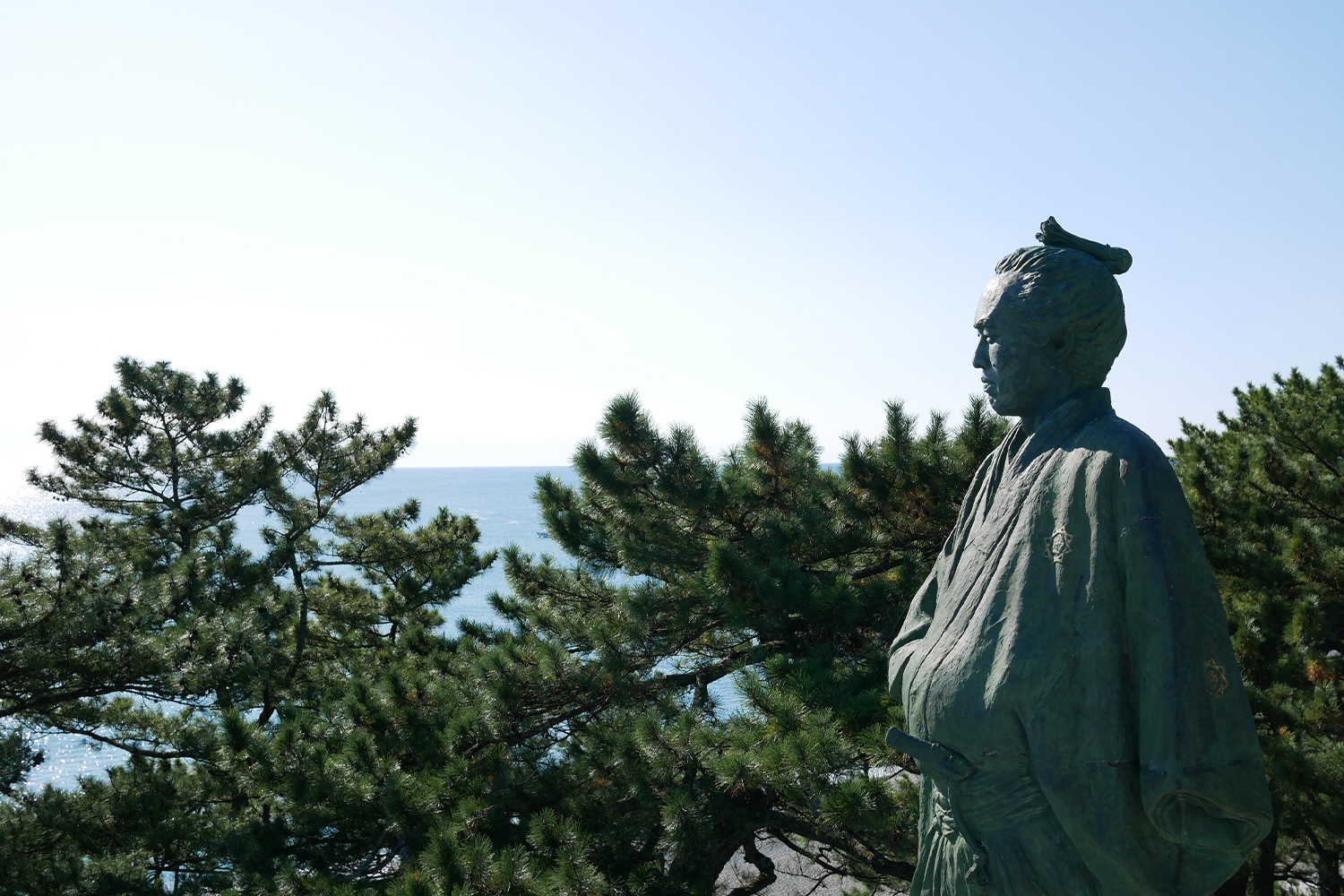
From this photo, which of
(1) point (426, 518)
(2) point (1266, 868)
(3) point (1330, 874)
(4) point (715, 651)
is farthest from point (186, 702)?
(1) point (426, 518)

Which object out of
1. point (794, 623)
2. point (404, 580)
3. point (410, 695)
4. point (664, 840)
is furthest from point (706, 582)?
point (404, 580)

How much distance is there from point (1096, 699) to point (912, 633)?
543 mm

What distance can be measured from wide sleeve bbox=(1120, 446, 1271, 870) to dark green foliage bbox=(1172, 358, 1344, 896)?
16.1ft

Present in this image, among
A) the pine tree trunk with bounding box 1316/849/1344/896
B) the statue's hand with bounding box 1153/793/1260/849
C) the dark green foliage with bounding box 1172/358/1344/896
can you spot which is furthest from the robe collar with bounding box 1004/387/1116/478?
the pine tree trunk with bounding box 1316/849/1344/896

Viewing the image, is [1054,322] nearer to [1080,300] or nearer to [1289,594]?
[1080,300]

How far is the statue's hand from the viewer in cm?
145

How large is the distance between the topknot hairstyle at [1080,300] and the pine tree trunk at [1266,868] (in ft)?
19.8

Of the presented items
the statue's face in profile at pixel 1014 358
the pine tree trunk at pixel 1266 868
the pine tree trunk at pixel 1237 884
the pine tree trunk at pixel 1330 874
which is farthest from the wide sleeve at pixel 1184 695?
the pine tree trunk at pixel 1330 874

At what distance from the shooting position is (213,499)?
9930mm

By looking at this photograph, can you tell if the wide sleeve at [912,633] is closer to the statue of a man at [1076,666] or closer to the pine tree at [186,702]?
the statue of a man at [1076,666]

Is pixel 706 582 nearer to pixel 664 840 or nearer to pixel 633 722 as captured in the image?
pixel 633 722

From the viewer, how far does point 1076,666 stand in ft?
5.14

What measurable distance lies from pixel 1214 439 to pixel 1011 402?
9.00 meters

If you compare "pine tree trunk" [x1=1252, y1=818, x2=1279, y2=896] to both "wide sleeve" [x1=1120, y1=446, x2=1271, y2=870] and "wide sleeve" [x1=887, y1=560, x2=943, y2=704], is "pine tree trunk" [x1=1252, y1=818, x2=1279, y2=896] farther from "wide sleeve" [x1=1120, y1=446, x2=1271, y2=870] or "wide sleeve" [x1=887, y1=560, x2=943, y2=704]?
"wide sleeve" [x1=1120, y1=446, x2=1271, y2=870]
